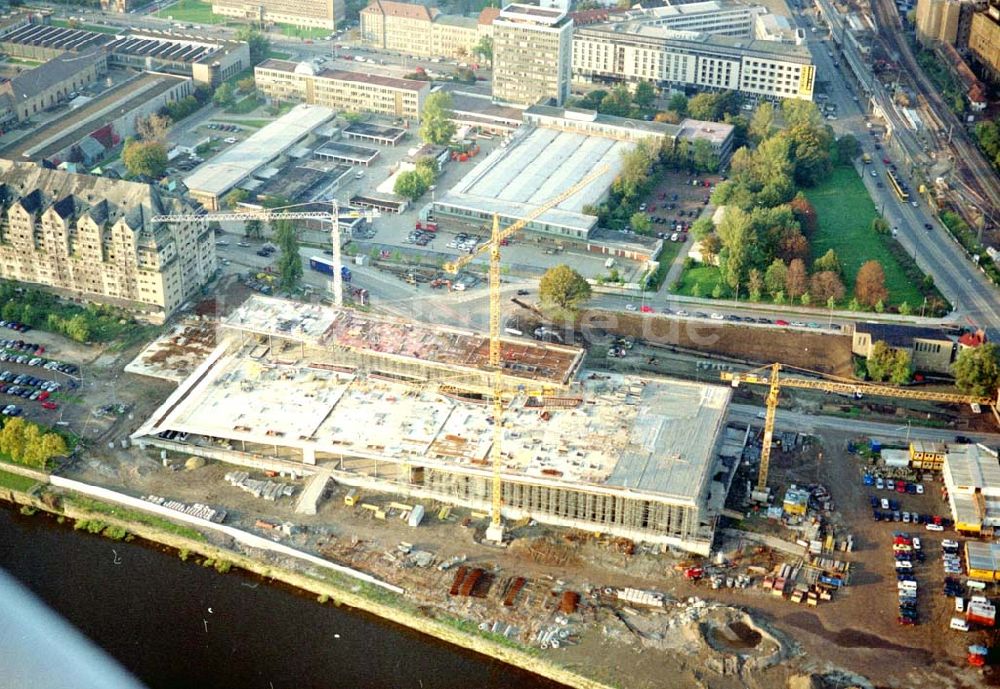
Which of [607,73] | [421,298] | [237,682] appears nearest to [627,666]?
[237,682]

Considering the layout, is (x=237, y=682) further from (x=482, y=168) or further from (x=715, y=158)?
(x=715, y=158)

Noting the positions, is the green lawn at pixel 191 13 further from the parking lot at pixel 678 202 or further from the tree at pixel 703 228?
the tree at pixel 703 228

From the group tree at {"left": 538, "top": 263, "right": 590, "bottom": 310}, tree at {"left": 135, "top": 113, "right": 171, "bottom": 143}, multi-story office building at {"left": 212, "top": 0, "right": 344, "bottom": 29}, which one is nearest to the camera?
tree at {"left": 538, "top": 263, "right": 590, "bottom": 310}

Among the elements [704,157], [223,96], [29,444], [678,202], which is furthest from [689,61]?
[29,444]

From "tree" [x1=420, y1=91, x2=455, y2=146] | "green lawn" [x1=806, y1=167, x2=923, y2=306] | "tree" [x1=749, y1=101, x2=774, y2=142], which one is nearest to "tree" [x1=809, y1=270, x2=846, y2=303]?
"green lawn" [x1=806, y1=167, x2=923, y2=306]

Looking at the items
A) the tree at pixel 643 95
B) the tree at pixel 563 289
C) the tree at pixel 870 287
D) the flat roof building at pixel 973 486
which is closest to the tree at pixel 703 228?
the tree at pixel 870 287

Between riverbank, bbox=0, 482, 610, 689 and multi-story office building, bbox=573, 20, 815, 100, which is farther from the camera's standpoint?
multi-story office building, bbox=573, 20, 815, 100

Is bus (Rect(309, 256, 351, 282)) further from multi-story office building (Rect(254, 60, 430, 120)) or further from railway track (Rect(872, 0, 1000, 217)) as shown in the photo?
railway track (Rect(872, 0, 1000, 217))

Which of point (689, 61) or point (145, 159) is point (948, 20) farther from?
point (145, 159)
